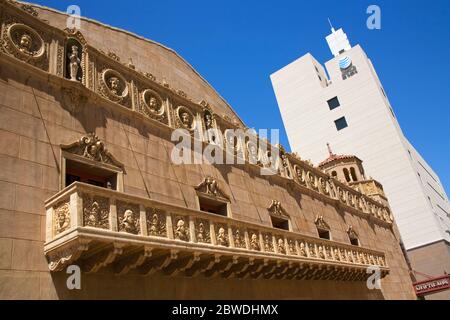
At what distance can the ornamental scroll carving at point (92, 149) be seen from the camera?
11.3 m

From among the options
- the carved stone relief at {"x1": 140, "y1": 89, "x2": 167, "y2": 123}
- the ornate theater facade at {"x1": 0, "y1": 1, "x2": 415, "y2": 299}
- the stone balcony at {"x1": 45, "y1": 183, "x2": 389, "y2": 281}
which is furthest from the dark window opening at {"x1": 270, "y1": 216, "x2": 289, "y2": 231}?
the carved stone relief at {"x1": 140, "y1": 89, "x2": 167, "y2": 123}

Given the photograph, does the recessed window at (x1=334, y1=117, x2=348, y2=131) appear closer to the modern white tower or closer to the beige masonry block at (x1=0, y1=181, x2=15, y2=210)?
the modern white tower

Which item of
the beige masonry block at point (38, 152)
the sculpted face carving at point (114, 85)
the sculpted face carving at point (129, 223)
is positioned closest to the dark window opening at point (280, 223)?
the sculpted face carving at point (114, 85)

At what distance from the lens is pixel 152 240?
396 inches

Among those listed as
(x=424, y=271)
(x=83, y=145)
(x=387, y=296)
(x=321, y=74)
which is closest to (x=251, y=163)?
(x=83, y=145)

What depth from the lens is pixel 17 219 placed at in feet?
29.8

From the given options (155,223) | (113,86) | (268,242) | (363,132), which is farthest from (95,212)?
(363,132)

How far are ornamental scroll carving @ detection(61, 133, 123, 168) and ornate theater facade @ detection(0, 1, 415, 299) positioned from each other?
36mm

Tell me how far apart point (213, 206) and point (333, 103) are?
120 ft

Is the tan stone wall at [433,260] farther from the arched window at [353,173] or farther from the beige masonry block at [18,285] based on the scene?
the beige masonry block at [18,285]

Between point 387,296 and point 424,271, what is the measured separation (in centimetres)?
1465

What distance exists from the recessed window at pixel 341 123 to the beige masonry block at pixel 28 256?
4243 centimetres

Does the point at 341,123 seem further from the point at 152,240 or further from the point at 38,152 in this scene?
the point at 38,152

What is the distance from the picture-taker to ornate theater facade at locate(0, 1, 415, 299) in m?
9.23
